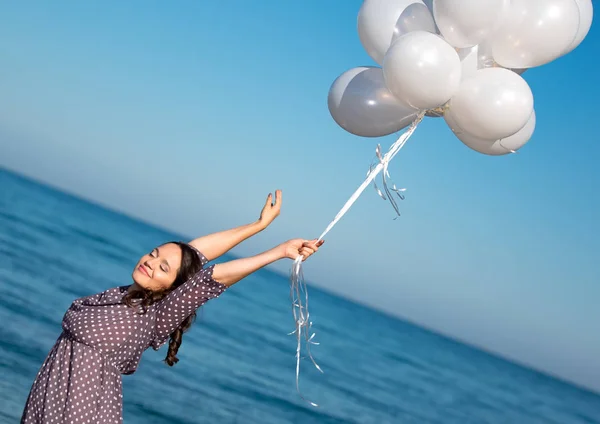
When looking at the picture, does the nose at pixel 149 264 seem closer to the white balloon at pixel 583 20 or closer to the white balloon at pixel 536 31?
the white balloon at pixel 536 31

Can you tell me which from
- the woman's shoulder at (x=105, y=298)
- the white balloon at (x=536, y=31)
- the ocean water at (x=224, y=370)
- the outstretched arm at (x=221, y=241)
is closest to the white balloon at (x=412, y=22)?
the white balloon at (x=536, y=31)

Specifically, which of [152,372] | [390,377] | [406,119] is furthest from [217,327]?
[406,119]

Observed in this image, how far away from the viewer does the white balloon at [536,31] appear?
3467 millimetres

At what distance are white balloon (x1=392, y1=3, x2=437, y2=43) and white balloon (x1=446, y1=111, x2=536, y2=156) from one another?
48 centimetres

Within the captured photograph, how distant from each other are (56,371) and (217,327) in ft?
43.1

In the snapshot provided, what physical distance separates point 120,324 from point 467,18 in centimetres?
192

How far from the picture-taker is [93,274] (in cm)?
1750

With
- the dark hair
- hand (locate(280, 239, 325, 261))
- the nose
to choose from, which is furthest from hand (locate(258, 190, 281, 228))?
the nose

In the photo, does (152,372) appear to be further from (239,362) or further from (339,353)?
(339,353)

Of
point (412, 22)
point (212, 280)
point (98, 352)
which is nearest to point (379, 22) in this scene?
point (412, 22)

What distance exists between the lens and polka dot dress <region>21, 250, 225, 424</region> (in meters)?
3.13

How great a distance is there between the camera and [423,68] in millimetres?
3463

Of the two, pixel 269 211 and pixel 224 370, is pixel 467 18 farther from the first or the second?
pixel 224 370

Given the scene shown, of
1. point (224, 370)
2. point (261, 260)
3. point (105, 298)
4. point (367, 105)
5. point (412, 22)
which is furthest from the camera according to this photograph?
point (224, 370)
